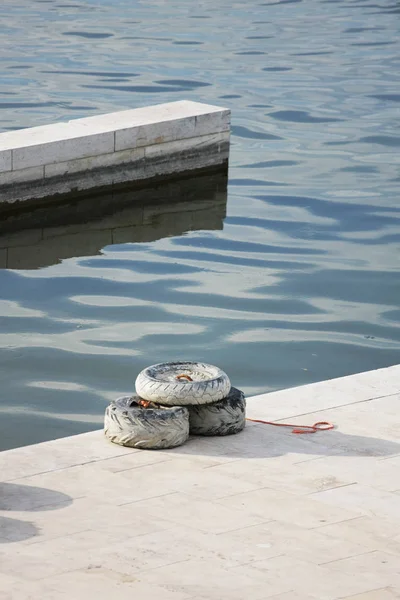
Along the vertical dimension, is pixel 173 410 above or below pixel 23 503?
above

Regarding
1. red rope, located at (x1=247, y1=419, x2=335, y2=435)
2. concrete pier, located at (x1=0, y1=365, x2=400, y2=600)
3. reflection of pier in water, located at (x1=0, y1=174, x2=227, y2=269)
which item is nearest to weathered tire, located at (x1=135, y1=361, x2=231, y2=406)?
concrete pier, located at (x1=0, y1=365, x2=400, y2=600)

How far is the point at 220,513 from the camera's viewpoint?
23.2ft

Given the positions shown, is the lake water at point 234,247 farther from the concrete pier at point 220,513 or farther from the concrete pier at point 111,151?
the concrete pier at point 220,513

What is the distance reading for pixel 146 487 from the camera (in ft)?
24.5

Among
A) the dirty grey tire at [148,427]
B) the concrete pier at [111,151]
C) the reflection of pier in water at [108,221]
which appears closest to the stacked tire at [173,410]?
the dirty grey tire at [148,427]

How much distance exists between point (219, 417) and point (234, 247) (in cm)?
630

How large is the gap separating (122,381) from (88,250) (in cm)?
439

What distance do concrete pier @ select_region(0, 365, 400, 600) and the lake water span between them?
1.51 meters

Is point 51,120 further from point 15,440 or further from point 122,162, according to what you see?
point 15,440

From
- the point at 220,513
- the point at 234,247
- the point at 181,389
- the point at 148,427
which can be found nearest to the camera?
the point at 220,513

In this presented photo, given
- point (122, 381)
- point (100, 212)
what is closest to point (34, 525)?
point (122, 381)

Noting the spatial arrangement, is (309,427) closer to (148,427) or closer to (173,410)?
(173,410)

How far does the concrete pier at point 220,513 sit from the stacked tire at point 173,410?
0.08 m

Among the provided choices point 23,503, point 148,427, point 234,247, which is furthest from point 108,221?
point 23,503
